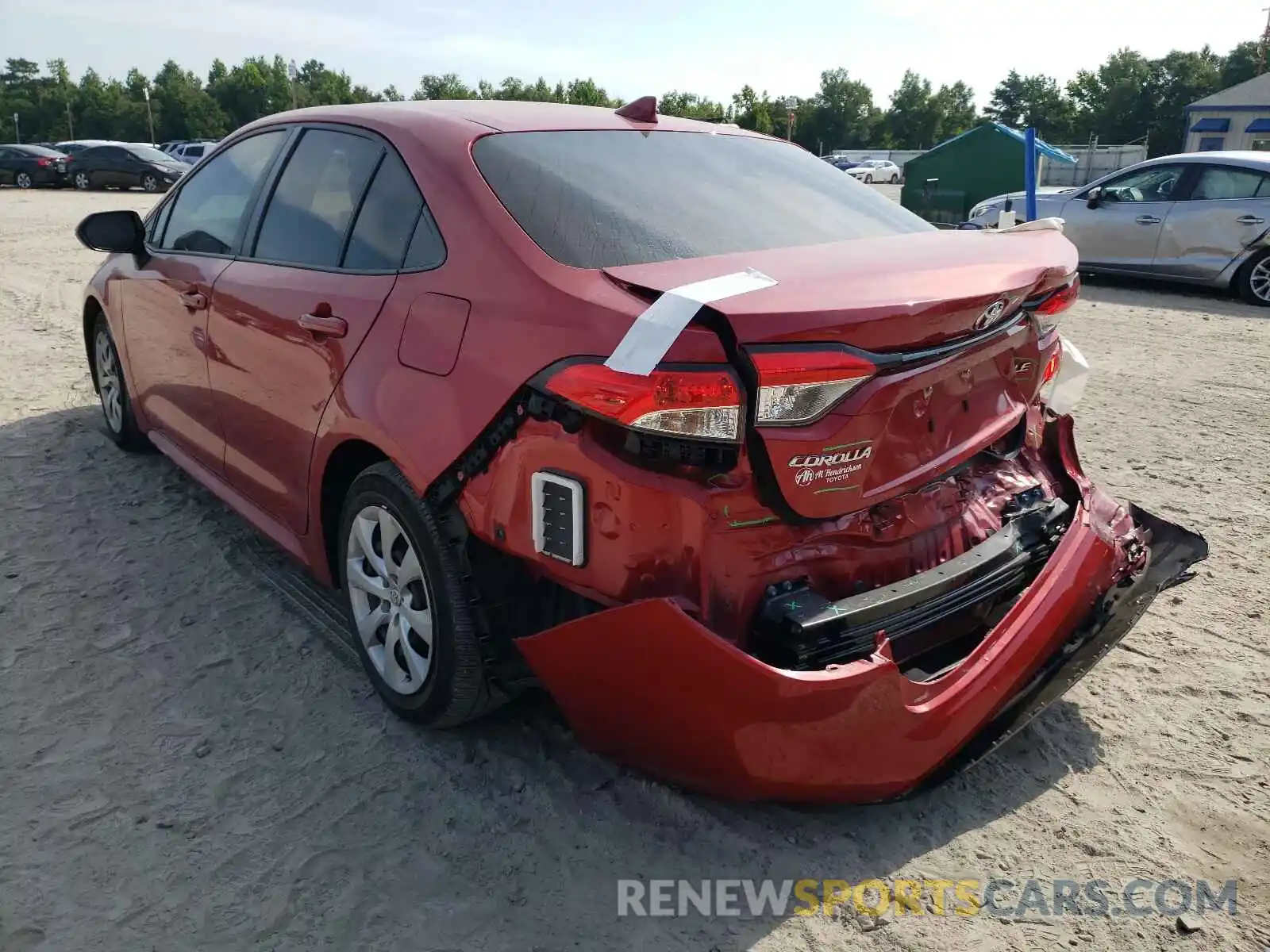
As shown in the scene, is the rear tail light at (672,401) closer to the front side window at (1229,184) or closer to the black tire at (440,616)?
the black tire at (440,616)

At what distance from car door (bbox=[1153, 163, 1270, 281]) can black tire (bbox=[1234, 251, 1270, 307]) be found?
0.56 ft

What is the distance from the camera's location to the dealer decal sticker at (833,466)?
204cm

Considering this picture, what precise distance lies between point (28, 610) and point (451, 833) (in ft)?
Answer: 6.78

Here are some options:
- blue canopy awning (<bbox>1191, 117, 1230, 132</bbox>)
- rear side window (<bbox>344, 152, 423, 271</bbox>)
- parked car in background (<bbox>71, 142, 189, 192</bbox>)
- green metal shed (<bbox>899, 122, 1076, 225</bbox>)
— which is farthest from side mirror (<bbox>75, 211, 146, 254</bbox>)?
blue canopy awning (<bbox>1191, 117, 1230, 132</bbox>)

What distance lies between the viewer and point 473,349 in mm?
2312

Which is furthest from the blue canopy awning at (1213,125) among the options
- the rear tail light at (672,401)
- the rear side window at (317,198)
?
the rear tail light at (672,401)

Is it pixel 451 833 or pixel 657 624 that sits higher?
pixel 657 624

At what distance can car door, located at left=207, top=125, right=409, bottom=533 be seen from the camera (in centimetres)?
279

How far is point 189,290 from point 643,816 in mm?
2676

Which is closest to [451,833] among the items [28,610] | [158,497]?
[28,610]

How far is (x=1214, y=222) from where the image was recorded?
10.2 meters

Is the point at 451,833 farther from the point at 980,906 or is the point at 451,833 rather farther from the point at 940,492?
the point at 940,492

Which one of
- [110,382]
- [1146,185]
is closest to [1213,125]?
[1146,185]

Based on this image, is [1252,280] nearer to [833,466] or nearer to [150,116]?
[833,466]
